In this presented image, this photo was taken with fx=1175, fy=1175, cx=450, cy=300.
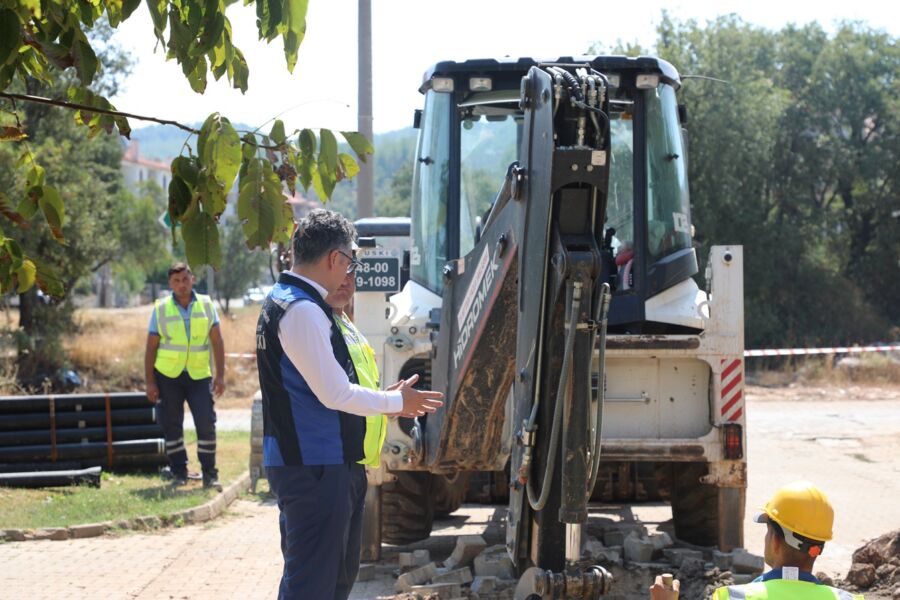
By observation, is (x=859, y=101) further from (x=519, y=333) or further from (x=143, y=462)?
(x=519, y=333)

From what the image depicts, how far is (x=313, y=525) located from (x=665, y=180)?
4351 mm

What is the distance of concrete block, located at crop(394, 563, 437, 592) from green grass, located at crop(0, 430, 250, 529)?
3.00m

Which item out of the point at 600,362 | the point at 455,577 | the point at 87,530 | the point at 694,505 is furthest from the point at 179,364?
the point at 600,362

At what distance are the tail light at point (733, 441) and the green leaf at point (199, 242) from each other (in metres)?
4.40

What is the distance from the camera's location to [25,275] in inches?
176

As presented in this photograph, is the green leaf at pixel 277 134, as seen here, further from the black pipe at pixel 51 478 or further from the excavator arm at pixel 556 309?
the black pipe at pixel 51 478

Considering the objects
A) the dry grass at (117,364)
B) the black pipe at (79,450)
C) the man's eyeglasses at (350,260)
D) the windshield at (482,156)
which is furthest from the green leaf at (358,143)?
the dry grass at (117,364)

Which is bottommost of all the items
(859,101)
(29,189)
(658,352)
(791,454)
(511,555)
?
(791,454)

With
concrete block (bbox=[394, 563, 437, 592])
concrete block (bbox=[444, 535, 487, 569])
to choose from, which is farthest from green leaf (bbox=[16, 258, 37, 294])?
concrete block (bbox=[444, 535, 487, 569])

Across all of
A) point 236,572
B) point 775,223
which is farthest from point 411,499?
point 775,223

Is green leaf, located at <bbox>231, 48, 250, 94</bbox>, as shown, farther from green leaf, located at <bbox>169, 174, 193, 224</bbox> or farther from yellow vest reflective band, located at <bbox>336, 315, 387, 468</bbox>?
yellow vest reflective band, located at <bbox>336, 315, 387, 468</bbox>

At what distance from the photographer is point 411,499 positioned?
8156 mm

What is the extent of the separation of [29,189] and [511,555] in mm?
2392

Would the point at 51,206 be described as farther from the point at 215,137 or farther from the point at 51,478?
the point at 51,478
